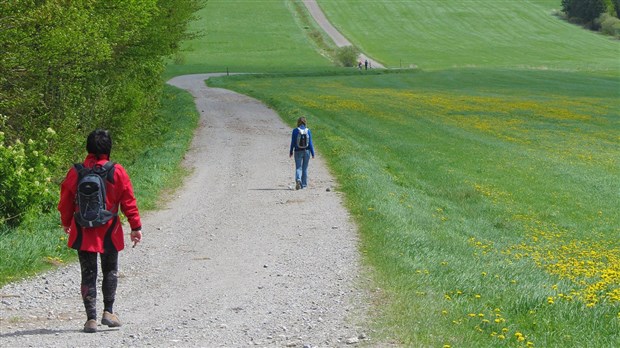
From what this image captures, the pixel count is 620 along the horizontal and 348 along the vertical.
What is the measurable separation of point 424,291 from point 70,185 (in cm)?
394

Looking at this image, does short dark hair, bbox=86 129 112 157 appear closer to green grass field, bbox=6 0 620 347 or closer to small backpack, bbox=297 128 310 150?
green grass field, bbox=6 0 620 347

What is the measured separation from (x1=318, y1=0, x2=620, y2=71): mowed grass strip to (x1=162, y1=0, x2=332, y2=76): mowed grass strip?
23.4ft

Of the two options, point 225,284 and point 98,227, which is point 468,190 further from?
point 98,227

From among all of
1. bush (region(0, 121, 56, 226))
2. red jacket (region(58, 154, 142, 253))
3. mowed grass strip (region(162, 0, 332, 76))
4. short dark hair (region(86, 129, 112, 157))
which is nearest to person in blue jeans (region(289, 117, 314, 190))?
bush (region(0, 121, 56, 226))

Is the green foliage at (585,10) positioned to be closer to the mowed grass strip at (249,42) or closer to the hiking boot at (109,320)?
the mowed grass strip at (249,42)

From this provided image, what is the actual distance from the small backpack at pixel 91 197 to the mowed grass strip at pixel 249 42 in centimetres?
6930

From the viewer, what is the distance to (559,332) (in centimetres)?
→ 871

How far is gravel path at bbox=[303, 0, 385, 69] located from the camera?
10050 centimetres

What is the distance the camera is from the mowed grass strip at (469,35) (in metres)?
104

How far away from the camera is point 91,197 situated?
8.33 metres

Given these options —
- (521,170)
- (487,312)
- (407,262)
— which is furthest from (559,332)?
(521,170)

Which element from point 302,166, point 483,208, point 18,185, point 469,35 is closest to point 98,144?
point 18,185

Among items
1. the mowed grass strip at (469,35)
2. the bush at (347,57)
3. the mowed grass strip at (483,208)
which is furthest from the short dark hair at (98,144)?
the mowed grass strip at (469,35)

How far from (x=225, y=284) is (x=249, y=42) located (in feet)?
339
